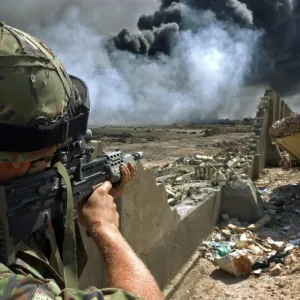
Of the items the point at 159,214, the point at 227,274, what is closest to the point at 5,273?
the point at 159,214

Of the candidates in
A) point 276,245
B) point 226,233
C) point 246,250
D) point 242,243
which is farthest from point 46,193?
point 226,233

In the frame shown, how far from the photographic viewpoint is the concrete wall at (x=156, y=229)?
3209 mm

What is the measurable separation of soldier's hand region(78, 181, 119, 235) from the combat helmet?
314mm

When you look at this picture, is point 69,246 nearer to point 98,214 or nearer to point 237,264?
point 98,214

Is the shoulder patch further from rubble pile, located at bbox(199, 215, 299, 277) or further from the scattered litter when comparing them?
the scattered litter

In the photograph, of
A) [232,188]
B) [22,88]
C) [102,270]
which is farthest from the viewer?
[232,188]

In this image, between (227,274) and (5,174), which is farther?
(227,274)

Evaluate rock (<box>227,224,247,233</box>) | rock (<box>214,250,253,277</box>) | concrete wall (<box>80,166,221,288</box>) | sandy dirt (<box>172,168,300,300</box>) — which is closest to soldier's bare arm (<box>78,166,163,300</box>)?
concrete wall (<box>80,166,221,288</box>)

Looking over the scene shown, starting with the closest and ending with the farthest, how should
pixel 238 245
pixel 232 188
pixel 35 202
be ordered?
pixel 35 202, pixel 238 245, pixel 232 188

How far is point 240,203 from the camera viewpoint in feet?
22.1

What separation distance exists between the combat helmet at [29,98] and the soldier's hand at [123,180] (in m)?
0.58

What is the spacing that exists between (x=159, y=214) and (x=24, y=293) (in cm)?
320

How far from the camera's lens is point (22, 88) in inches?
52.6

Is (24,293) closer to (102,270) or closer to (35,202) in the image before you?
(35,202)
